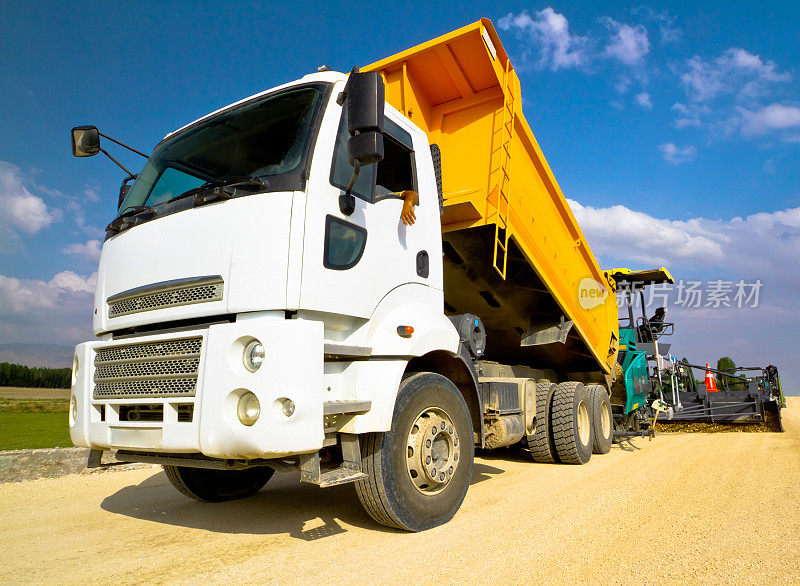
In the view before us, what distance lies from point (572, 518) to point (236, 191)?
10.8 feet

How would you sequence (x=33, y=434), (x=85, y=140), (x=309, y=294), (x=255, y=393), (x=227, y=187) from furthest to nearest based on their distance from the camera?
1. (x=33, y=434)
2. (x=85, y=140)
3. (x=227, y=187)
4. (x=309, y=294)
5. (x=255, y=393)

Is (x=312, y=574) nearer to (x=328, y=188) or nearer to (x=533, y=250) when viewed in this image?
(x=328, y=188)

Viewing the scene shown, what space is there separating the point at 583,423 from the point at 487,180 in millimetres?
3964

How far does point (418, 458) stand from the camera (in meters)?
3.52

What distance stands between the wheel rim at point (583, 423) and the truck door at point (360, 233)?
4.16m

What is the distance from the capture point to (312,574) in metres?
2.71

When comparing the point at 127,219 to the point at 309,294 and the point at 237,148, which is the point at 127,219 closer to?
the point at 237,148

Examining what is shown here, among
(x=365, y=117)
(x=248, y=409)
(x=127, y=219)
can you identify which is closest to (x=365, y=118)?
(x=365, y=117)

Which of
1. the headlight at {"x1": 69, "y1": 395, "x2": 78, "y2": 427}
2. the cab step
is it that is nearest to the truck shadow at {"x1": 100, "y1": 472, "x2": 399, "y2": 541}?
the cab step

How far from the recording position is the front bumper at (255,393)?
8.68 ft

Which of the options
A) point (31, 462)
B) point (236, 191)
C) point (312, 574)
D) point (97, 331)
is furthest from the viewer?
point (31, 462)

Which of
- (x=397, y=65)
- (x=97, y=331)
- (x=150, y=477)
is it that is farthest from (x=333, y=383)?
(x=150, y=477)

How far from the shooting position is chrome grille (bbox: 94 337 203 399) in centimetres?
294

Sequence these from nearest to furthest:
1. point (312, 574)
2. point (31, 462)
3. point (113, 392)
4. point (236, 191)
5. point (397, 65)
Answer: point (312, 574) < point (236, 191) < point (113, 392) < point (397, 65) < point (31, 462)
